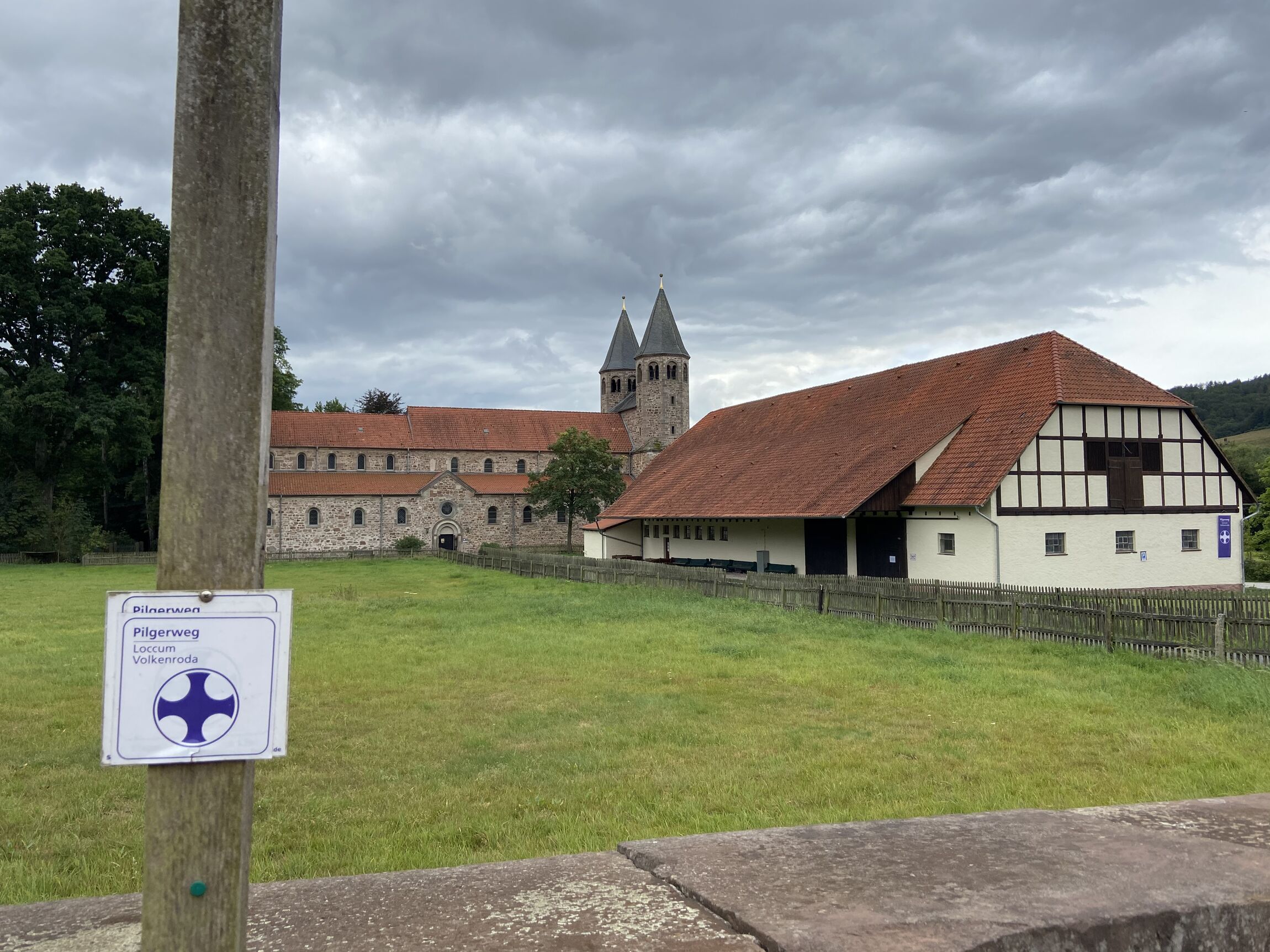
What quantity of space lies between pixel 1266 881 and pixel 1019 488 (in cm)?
2506

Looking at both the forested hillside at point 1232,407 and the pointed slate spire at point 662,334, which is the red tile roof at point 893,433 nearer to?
the pointed slate spire at point 662,334

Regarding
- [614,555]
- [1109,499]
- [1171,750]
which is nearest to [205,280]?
[1171,750]

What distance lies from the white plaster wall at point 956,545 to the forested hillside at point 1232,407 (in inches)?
3650

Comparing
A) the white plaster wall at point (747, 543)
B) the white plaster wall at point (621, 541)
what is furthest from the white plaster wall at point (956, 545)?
the white plaster wall at point (621, 541)

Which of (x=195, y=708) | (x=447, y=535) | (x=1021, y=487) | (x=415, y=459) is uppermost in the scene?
(x=415, y=459)

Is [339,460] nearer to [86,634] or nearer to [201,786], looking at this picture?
[86,634]

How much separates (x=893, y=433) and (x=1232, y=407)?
349 ft

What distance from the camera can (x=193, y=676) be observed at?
2.01 metres

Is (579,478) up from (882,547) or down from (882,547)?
up

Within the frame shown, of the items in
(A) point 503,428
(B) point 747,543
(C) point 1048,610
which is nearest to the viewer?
(C) point 1048,610

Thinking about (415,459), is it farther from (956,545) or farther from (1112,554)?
(1112,554)

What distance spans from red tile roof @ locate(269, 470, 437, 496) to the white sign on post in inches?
2409

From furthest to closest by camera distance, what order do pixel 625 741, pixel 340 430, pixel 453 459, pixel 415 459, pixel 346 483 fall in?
1. pixel 453 459
2. pixel 415 459
3. pixel 340 430
4. pixel 346 483
5. pixel 625 741

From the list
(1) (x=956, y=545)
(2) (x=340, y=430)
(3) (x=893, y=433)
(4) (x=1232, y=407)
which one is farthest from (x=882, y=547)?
(4) (x=1232, y=407)
